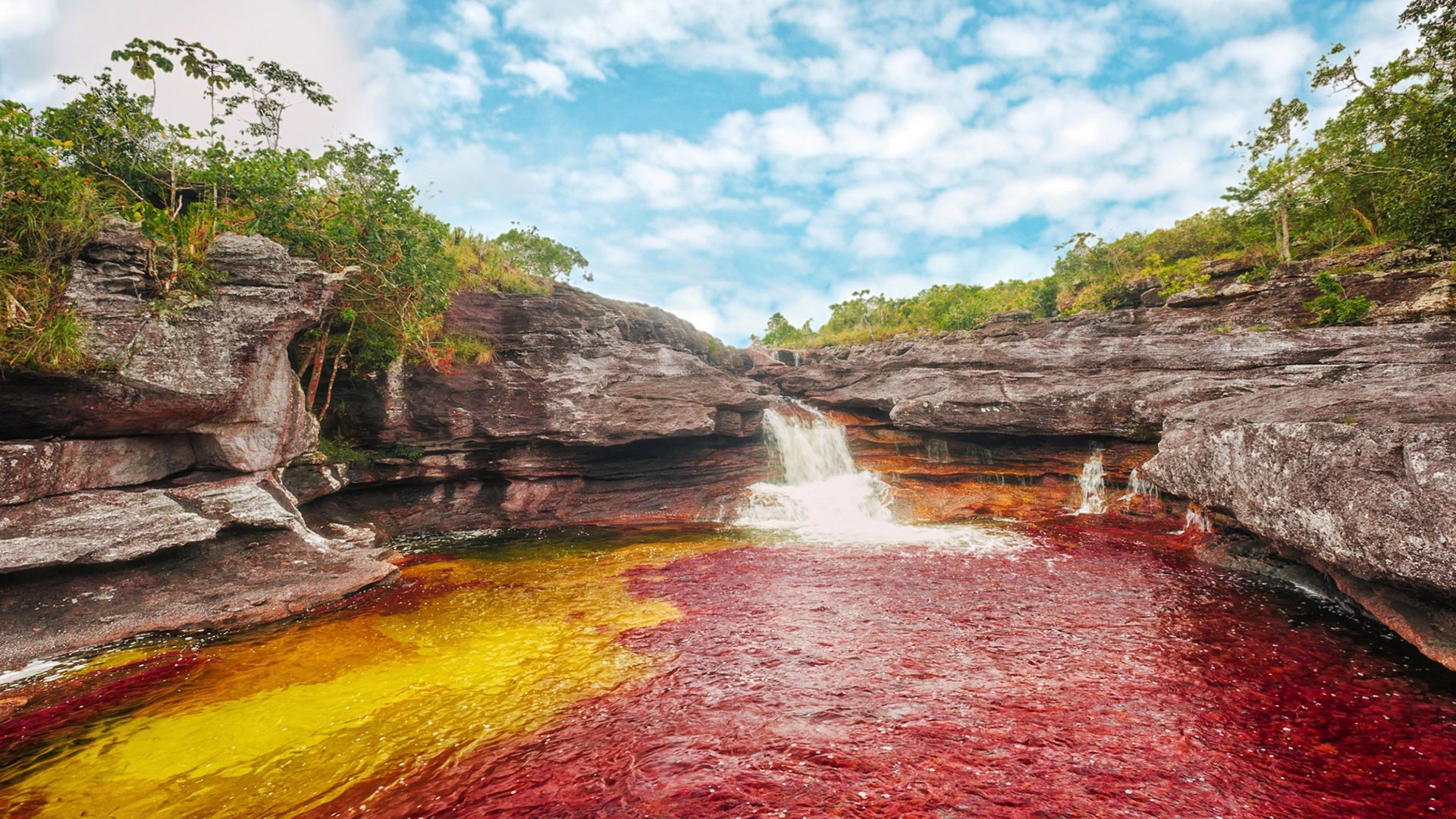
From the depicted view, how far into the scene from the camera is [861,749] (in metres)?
4.92

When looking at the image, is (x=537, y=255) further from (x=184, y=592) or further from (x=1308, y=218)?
(x=1308, y=218)

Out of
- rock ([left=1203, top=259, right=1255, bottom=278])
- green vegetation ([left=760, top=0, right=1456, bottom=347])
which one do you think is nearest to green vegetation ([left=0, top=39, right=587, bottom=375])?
green vegetation ([left=760, top=0, right=1456, bottom=347])

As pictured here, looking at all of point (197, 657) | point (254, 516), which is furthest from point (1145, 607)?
point (254, 516)

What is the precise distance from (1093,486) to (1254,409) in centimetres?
777

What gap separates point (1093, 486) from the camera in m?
17.2

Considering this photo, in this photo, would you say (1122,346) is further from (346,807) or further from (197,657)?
(197,657)

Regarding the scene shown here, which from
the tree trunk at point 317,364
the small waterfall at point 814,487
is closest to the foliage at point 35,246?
the tree trunk at point 317,364

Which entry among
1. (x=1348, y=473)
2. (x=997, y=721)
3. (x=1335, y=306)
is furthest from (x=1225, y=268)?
(x=997, y=721)

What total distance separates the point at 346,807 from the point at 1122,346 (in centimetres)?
2281

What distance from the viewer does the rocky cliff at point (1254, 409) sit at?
666 centimetres

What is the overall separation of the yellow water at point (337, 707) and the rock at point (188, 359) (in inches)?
193

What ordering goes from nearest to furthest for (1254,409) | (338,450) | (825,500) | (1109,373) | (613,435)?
(1254,409) → (338,450) → (1109,373) → (613,435) → (825,500)

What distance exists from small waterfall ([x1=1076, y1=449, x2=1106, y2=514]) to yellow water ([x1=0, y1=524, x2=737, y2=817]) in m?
14.7

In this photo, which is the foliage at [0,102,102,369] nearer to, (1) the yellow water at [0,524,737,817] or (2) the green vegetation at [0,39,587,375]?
(2) the green vegetation at [0,39,587,375]
